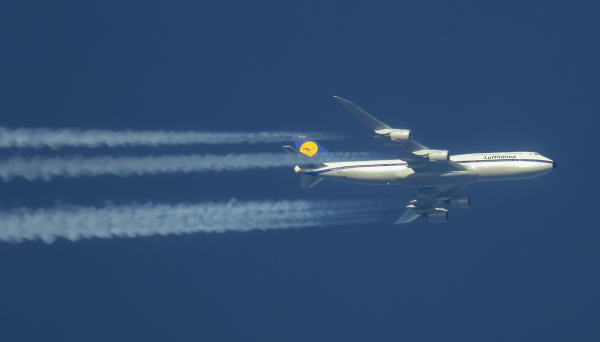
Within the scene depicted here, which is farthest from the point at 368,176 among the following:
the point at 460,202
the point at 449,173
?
the point at 460,202

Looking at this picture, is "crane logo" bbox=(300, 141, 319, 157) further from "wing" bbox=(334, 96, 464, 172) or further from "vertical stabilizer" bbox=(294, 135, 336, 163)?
"wing" bbox=(334, 96, 464, 172)

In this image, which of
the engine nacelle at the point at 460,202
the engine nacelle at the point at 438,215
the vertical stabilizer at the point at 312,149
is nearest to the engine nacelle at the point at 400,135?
the vertical stabilizer at the point at 312,149

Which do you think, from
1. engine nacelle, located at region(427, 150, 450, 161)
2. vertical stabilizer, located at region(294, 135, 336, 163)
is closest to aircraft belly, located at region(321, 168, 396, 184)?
vertical stabilizer, located at region(294, 135, 336, 163)

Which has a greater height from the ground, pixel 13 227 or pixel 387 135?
pixel 387 135

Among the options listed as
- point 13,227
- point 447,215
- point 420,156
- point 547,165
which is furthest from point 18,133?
point 547,165

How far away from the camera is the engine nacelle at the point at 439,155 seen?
2618 inches

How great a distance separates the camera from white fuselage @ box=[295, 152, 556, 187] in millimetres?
67250

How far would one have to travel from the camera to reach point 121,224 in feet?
228

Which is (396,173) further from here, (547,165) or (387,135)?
(547,165)

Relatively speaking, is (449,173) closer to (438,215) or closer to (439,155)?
(439,155)

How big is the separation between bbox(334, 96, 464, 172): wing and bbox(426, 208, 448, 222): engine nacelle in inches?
262

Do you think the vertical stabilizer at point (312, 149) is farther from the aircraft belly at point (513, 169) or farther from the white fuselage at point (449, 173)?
the aircraft belly at point (513, 169)

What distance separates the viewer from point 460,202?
73188 mm

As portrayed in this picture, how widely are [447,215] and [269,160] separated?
57.8 feet
